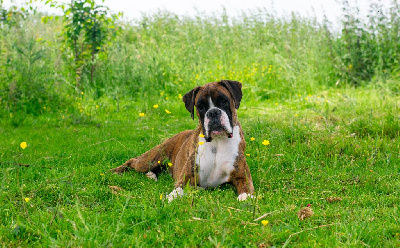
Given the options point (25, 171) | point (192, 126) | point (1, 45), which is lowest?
point (192, 126)

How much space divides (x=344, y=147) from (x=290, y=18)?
26.8ft

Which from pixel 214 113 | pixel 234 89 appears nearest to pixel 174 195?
pixel 214 113

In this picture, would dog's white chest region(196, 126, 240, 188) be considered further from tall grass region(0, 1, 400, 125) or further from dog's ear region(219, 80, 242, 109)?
tall grass region(0, 1, 400, 125)

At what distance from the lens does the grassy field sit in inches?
126

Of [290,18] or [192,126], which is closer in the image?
[192,126]

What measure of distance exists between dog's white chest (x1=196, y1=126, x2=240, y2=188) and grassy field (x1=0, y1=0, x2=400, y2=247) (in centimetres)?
19

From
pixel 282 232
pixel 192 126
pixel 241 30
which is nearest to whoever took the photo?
pixel 282 232

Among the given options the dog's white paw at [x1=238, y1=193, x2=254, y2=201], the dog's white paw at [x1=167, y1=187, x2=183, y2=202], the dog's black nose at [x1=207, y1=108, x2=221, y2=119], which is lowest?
the dog's white paw at [x1=238, y1=193, x2=254, y2=201]

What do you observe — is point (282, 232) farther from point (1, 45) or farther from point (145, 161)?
point (1, 45)

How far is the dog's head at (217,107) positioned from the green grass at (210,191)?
0.56m

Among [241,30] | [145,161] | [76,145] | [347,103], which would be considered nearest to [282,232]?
[145,161]

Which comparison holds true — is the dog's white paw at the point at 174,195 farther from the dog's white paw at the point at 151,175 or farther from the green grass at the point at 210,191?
the dog's white paw at the point at 151,175

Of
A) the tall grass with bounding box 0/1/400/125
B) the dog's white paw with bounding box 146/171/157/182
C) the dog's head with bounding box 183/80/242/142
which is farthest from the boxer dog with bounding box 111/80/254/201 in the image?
the tall grass with bounding box 0/1/400/125

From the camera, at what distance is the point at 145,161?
205 inches
